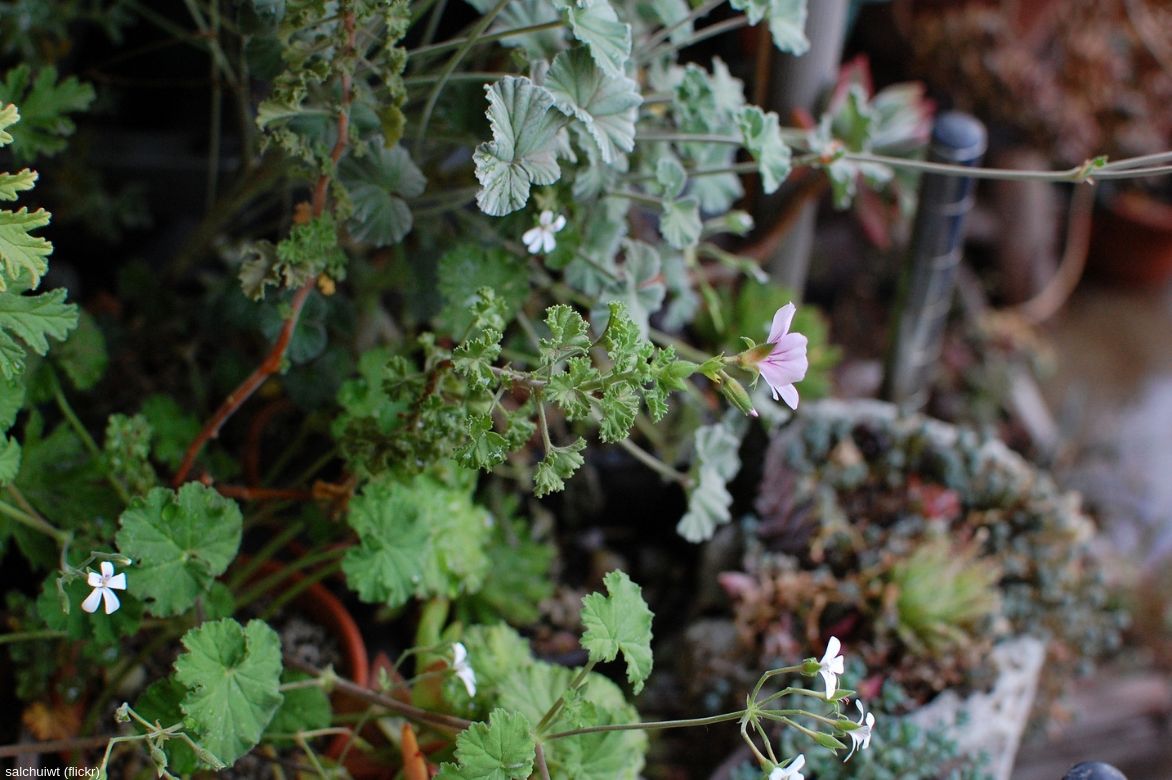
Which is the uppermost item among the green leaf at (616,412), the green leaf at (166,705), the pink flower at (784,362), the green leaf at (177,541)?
the pink flower at (784,362)

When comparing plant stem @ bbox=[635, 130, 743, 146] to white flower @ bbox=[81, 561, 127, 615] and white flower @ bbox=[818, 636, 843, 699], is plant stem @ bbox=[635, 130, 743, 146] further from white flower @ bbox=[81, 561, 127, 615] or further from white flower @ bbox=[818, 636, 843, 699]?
white flower @ bbox=[81, 561, 127, 615]

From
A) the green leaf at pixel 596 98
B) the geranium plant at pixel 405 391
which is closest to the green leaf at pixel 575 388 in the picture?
the geranium plant at pixel 405 391

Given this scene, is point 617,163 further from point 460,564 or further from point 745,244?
point 745,244

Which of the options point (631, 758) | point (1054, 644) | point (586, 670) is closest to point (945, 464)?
point (1054, 644)

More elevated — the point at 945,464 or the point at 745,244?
the point at 745,244

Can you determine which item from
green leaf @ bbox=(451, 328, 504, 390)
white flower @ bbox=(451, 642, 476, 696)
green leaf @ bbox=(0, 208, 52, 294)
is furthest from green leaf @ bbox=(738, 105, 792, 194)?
green leaf @ bbox=(0, 208, 52, 294)

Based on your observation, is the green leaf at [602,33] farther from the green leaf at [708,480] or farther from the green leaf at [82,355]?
the green leaf at [82,355]

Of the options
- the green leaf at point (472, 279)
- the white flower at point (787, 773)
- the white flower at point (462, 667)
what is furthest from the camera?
the green leaf at point (472, 279)
